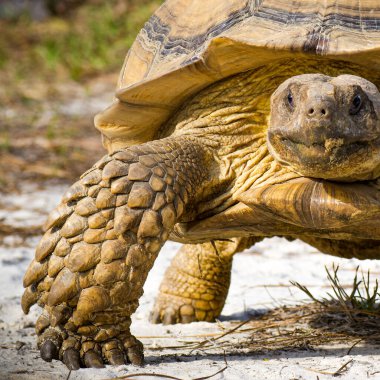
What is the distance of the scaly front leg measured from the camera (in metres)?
2.88

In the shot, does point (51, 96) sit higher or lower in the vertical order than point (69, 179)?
higher

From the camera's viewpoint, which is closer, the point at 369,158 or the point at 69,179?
the point at 369,158

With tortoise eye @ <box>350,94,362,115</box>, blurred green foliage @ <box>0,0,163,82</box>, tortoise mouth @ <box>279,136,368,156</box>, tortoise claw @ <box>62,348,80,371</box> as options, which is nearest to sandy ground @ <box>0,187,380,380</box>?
tortoise claw @ <box>62,348,80,371</box>

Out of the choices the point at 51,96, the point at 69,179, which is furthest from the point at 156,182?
the point at 51,96

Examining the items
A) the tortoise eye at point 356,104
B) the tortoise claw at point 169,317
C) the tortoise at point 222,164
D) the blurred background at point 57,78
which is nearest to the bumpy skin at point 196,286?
the tortoise claw at point 169,317

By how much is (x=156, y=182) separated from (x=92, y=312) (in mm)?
557

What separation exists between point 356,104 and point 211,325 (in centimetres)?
171

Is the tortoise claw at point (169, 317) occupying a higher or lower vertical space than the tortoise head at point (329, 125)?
lower

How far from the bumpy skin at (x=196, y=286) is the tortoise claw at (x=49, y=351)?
4.09 ft

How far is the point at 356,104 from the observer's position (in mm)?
2744

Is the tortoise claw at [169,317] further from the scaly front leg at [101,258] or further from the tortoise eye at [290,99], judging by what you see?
the tortoise eye at [290,99]

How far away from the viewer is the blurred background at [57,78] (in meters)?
7.71

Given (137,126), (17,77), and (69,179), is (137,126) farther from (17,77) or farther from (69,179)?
(17,77)

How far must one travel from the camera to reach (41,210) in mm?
6148
